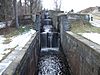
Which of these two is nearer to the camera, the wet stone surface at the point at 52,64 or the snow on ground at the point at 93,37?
the snow on ground at the point at 93,37

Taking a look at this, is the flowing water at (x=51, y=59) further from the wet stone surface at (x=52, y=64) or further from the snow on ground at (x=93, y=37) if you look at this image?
the snow on ground at (x=93, y=37)

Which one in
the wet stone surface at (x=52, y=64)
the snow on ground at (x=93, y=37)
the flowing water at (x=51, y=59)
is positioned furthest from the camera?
the flowing water at (x=51, y=59)

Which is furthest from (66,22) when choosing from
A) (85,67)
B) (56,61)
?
(85,67)

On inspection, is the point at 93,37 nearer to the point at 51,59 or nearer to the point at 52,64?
the point at 52,64

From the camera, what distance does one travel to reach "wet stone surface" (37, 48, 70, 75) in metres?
12.5

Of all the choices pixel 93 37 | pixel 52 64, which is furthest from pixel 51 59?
pixel 93 37

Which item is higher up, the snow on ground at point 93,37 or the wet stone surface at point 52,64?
the snow on ground at point 93,37

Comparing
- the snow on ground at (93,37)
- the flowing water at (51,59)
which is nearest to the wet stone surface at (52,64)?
the flowing water at (51,59)

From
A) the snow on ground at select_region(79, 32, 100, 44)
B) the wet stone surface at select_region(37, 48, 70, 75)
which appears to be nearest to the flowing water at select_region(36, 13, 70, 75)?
the wet stone surface at select_region(37, 48, 70, 75)

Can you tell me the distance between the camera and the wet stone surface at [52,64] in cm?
1253

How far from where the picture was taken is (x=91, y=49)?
7.52 m

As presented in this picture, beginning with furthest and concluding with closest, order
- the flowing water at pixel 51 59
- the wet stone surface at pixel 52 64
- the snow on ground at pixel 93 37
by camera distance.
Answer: the flowing water at pixel 51 59
the wet stone surface at pixel 52 64
the snow on ground at pixel 93 37

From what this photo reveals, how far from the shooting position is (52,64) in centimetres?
1392

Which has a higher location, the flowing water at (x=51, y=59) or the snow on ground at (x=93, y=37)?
the snow on ground at (x=93, y=37)
